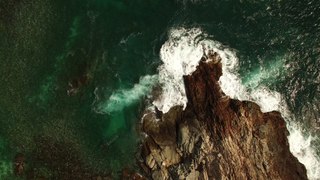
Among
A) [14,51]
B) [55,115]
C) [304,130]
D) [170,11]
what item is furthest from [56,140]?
[304,130]

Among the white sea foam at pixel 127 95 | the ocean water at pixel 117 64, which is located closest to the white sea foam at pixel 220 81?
the ocean water at pixel 117 64

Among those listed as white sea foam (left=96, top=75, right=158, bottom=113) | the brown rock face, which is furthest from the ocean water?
the brown rock face

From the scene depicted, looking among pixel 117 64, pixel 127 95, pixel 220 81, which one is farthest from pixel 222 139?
pixel 117 64

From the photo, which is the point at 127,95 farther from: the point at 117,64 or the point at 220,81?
the point at 220,81

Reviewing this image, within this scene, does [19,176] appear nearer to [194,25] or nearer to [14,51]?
[14,51]

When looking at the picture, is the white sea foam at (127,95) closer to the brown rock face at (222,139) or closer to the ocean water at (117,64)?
the ocean water at (117,64)

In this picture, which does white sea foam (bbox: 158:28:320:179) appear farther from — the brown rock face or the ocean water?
the brown rock face
